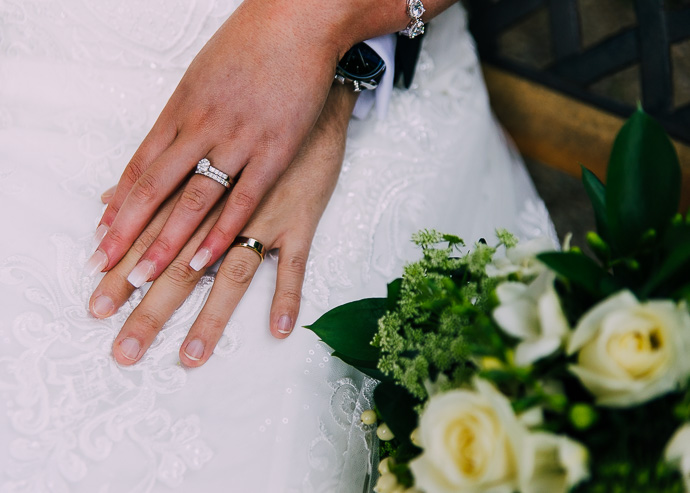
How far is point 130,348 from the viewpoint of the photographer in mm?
653

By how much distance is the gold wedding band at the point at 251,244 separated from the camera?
78cm

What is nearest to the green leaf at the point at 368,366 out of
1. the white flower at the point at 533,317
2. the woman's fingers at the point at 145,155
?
the white flower at the point at 533,317

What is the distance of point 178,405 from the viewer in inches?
25.0

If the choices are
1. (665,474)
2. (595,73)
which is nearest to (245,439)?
(665,474)

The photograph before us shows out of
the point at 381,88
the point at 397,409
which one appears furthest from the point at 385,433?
the point at 381,88

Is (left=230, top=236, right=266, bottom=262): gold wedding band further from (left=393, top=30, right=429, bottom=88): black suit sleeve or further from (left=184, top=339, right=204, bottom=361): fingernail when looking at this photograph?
(left=393, top=30, right=429, bottom=88): black suit sleeve

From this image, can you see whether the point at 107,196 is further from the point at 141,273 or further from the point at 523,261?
the point at 523,261

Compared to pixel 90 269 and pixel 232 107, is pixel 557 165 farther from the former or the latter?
pixel 90 269

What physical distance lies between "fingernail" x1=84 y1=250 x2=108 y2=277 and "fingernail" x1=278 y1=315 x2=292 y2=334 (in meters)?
0.27

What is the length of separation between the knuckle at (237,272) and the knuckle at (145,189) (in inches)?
6.0

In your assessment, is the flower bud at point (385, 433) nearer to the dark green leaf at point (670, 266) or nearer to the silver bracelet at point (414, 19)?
the dark green leaf at point (670, 266)

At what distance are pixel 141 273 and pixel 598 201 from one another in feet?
1.96

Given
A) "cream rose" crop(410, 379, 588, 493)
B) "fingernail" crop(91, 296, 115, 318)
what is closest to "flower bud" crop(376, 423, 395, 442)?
"cream rose" crop(410, 379, 588, 493)

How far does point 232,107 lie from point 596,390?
24.8 inches
